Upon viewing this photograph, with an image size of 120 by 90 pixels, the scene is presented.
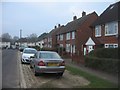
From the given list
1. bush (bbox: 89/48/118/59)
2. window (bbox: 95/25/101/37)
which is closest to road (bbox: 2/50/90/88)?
bush (bbox: 89/48/118/59)

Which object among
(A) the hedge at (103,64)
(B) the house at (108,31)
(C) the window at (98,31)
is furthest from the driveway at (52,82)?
(C) the window at (98,31)

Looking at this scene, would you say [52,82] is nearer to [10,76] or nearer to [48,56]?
[48,56]

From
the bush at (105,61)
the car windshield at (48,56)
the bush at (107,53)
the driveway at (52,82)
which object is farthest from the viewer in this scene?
the bush at (107,53)

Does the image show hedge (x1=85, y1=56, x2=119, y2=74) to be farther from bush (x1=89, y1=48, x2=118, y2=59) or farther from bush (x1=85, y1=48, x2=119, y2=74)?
bush (x1=89, y1=48, x2=118, y2=59)

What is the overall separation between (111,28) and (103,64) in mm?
12884

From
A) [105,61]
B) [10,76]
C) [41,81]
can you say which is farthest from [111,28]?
[41,81]

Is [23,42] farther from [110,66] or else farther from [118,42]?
[110,66]

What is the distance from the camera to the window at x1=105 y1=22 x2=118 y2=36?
91.0 ft

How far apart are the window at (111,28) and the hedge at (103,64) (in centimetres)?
918

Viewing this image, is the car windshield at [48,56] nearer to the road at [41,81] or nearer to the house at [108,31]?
the road at [41,81]

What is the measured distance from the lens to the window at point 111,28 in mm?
27750

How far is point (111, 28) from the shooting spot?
1131 inches

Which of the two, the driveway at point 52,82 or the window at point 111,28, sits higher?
the window at point 111,28

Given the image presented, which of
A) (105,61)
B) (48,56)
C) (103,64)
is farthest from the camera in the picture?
(103,64)
